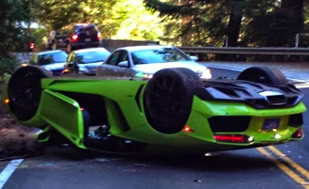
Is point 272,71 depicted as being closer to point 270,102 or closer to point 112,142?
point 270,102

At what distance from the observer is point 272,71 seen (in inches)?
329

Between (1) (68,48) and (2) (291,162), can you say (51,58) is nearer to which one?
(1) (68,48)

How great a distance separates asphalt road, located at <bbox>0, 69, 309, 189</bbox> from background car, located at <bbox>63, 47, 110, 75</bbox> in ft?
42.5

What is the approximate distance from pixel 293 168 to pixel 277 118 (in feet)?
2.42

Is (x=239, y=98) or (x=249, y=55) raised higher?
(x=239, y=98)

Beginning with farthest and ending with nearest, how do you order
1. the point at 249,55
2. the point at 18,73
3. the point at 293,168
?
1. the point at 249,55
2. the point at 18,73
3. the point at 293,168

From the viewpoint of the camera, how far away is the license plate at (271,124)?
7.39 metres

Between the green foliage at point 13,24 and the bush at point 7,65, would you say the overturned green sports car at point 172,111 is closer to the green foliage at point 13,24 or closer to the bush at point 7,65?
the green foliage at point 13,24

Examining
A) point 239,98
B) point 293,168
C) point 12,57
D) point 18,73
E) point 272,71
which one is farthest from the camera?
point 12,57

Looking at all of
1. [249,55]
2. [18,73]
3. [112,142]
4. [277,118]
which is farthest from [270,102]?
[249,55]

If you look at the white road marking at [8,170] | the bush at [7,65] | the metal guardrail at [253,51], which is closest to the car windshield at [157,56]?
the bush at [7,65]

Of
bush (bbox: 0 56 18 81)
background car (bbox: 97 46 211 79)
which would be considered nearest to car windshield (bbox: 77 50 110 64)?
background car (bbox: 97 46 211 79)

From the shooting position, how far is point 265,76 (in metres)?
8.38

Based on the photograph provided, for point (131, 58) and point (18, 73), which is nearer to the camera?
point (18, 73)
